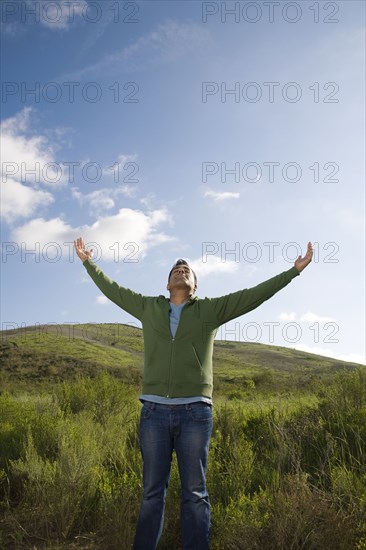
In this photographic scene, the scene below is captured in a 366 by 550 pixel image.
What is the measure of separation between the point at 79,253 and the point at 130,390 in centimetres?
744

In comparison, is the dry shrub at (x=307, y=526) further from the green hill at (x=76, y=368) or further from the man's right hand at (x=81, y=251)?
the green hill at (x=76, y=368)

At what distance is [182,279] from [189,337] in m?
0.52

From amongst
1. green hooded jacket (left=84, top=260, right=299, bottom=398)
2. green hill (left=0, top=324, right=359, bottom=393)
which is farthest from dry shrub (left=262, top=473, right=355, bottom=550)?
green hill (left=0, top=324, right=359, bottom=393)

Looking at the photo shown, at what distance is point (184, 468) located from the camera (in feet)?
10.9

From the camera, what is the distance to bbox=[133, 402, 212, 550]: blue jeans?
10.8 ft

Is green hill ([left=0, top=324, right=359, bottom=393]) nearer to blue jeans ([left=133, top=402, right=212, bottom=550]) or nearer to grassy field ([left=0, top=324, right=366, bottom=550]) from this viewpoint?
grassy field ([left=0, top=324, right=366, bottom=550])

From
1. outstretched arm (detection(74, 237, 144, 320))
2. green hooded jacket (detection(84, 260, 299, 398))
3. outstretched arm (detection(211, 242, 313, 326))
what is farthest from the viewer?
outstretched arm (detection(74, 237, 144, 320))

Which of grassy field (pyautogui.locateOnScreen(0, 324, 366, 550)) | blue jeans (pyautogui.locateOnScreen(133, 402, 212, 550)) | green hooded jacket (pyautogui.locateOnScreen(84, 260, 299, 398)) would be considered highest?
green hooded jacket (pyautogui.locateOnScreen(84, 260, 299, 398))

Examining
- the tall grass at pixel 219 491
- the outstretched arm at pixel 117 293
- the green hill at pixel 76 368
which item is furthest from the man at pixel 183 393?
the green hill at pixel 76 368

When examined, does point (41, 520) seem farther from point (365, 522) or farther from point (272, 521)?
point (365, 522)

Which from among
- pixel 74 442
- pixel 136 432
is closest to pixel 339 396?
pixel 136 432

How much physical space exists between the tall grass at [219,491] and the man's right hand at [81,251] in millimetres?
2338

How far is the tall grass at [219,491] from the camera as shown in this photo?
3.69 metres

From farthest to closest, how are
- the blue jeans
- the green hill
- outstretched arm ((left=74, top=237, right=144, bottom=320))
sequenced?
the green hill, outstretched arm ((left=74, top=237, right=144, bottom=320)), the blue jeans
